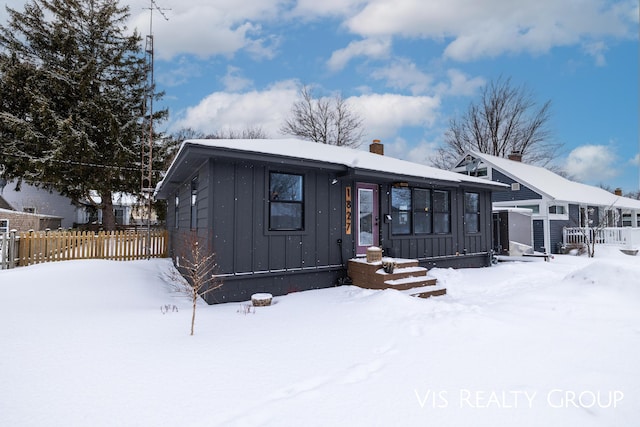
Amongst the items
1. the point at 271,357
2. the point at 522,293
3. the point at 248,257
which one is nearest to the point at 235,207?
the point at 248,257

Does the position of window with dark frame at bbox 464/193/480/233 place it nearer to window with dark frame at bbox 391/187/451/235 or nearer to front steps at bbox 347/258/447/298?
window with dark frame at bbox 391/187/451/235

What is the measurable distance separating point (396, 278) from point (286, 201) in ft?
9.32

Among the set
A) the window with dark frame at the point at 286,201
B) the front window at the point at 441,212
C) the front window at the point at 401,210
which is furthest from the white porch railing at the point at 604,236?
the window with dark frame at the point at 286,201

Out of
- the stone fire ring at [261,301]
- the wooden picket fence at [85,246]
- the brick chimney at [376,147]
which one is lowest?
the stone fire ring at [261,301]

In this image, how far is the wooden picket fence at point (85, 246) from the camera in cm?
933

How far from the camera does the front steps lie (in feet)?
21.8

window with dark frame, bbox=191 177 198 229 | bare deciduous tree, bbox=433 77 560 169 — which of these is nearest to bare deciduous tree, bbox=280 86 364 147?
bare deciduous tree, bbox=433 77 560 169

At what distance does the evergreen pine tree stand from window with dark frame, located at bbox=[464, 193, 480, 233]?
17.6 meters

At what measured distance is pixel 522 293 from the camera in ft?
22.6

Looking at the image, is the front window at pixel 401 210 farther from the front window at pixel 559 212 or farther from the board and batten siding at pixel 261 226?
the front window at pixel 559 212

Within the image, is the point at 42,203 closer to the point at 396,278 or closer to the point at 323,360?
the point at 396,278

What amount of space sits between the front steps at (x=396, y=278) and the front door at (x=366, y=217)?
85cm

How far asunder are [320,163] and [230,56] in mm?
22115

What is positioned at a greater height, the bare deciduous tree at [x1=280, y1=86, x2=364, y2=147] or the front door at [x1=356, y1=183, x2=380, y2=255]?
the bare deciduous tree at [x1=280, y1=86, x2=364, y2=147]
